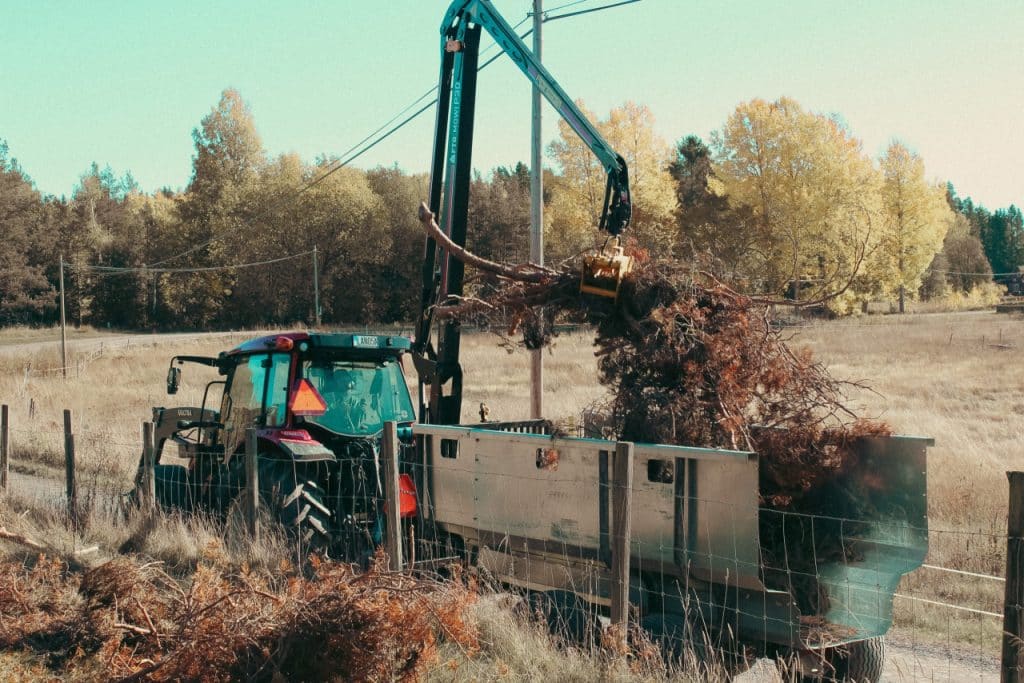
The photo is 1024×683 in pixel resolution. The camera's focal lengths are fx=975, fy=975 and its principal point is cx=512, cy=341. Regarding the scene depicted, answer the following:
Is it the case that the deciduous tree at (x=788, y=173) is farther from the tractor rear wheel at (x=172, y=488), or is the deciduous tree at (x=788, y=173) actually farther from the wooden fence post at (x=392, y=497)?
the wooden fence post at (x=392, y=497)

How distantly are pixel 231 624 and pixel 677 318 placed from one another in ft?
10.7

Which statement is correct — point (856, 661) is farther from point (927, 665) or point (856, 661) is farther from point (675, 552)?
point (675, 552)

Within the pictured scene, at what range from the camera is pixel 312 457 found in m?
8.05

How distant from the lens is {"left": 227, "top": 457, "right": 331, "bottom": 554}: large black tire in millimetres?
7934

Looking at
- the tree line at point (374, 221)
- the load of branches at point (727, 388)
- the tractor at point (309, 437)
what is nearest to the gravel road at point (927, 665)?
the load of branches at point (727, 388)

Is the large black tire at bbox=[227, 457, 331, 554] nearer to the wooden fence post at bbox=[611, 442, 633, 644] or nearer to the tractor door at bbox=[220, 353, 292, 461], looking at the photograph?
the tractor door at bbox=[220, 353, 292, 461]

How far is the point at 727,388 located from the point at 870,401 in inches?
661

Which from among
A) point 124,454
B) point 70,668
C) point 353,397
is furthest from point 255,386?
point 124,454

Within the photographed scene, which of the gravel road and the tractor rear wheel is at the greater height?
the tractor rear wheel

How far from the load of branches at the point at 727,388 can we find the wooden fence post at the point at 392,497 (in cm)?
148

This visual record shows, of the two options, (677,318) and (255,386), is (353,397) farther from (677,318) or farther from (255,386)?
(677,318)

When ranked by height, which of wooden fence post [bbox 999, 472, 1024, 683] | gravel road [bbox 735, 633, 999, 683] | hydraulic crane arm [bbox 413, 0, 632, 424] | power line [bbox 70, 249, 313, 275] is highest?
power line [bbox 70, 249, 313, 275]

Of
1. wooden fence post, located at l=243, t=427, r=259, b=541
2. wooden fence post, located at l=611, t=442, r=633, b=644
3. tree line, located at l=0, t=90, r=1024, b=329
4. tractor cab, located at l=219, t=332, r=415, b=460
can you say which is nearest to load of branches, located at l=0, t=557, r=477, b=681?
wooden fence post, located at l=611, t=442, r=633, b=644

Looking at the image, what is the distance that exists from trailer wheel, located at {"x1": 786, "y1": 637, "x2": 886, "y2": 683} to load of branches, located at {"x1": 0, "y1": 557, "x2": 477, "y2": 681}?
2.08 meters
